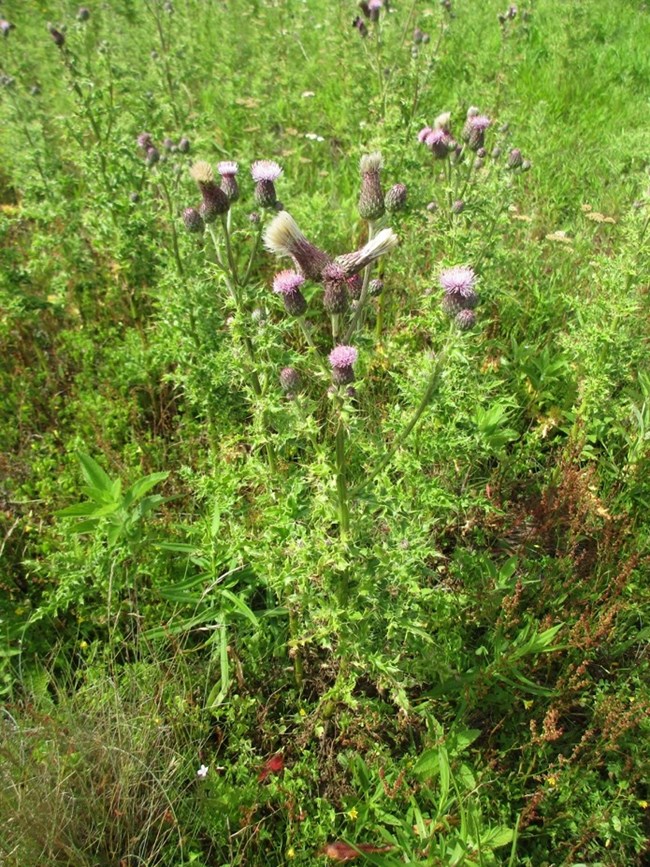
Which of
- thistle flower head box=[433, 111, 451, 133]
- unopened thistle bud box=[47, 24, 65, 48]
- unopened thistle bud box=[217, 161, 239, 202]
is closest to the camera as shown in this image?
unopened thistle bud box=[217, 161, 239, 202]

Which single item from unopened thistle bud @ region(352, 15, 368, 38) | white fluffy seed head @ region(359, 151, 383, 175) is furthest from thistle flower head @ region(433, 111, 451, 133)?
unopened thistle bud @ region(352, 15, 368, 38)

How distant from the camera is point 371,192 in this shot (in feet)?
6.20

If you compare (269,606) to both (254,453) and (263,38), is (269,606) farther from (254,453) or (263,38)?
(263,38)

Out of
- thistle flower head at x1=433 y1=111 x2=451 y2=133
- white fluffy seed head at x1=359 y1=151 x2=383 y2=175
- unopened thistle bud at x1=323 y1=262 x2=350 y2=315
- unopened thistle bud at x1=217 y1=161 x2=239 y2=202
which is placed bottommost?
unopened thistle bud at x1=323 y1=262 x2=350 y2=315

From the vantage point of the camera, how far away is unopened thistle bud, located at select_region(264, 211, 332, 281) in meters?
1.70

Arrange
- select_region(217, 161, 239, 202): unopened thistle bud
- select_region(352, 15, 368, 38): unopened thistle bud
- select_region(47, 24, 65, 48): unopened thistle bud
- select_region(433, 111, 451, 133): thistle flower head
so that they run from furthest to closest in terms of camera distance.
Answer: select_region(352, 15, 368, 38): unopened thistle bud → select_region(47, 24, 65, 48): unopened thistle bud → select_region(433, 111, 451, 133): thistle flower head → select_region(217, 161, 239, 202): unopened thistle bud

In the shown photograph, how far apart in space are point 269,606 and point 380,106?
Answer: 319 cm

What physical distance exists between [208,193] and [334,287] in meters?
0.78

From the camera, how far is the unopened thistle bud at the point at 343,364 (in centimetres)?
166

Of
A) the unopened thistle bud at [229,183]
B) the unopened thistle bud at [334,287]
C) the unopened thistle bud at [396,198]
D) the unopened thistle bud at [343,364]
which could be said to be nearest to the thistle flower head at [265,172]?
the unopened thistle bud at [229,183]

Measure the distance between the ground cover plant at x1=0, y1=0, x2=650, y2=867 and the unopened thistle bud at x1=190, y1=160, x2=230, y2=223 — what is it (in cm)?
2

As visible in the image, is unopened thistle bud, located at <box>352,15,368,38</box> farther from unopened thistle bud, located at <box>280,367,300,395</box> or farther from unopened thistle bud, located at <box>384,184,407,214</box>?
unopened thistle bud, located at <box>280,367,300,395</box>

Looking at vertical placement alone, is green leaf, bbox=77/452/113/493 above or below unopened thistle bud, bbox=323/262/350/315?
below

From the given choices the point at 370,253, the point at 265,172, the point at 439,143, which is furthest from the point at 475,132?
the point at 370,253
